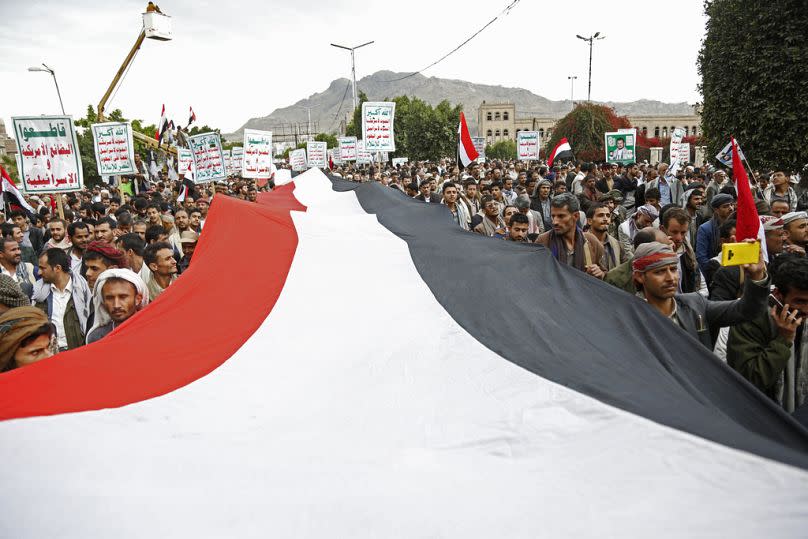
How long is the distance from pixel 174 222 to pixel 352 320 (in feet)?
22.0

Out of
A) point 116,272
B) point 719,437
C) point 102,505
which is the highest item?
point 116,272

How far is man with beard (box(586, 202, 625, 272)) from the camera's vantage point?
517cm

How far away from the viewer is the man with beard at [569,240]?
474 cm

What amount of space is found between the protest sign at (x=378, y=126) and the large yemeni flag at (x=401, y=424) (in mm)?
11610

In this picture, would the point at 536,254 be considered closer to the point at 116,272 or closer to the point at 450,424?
the point at 450,424

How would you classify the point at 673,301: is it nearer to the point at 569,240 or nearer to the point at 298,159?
the point at 569,240

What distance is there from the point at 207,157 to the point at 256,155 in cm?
139

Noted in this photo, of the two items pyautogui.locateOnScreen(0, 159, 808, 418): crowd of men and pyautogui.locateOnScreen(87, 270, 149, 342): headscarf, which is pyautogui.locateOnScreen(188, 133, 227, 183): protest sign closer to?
pyautogui.locateOnScreen(0, 159, 808, 418): crowd of men

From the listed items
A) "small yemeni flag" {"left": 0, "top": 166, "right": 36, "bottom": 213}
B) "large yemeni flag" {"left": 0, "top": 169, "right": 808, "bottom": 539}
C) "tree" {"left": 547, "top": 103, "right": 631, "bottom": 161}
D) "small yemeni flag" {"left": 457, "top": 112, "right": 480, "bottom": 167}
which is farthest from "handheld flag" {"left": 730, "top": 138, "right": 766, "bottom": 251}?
"tree" {"left": 547, "top": 103, "right": 631, "bottom": 161}

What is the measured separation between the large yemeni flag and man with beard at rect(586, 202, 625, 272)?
84.1 inches

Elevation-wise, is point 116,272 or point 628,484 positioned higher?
point 116,272

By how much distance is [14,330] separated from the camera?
2676 millimetres

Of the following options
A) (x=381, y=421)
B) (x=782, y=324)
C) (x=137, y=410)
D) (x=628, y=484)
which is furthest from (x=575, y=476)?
(x=782, y=324)

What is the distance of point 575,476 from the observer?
5.76 ft
